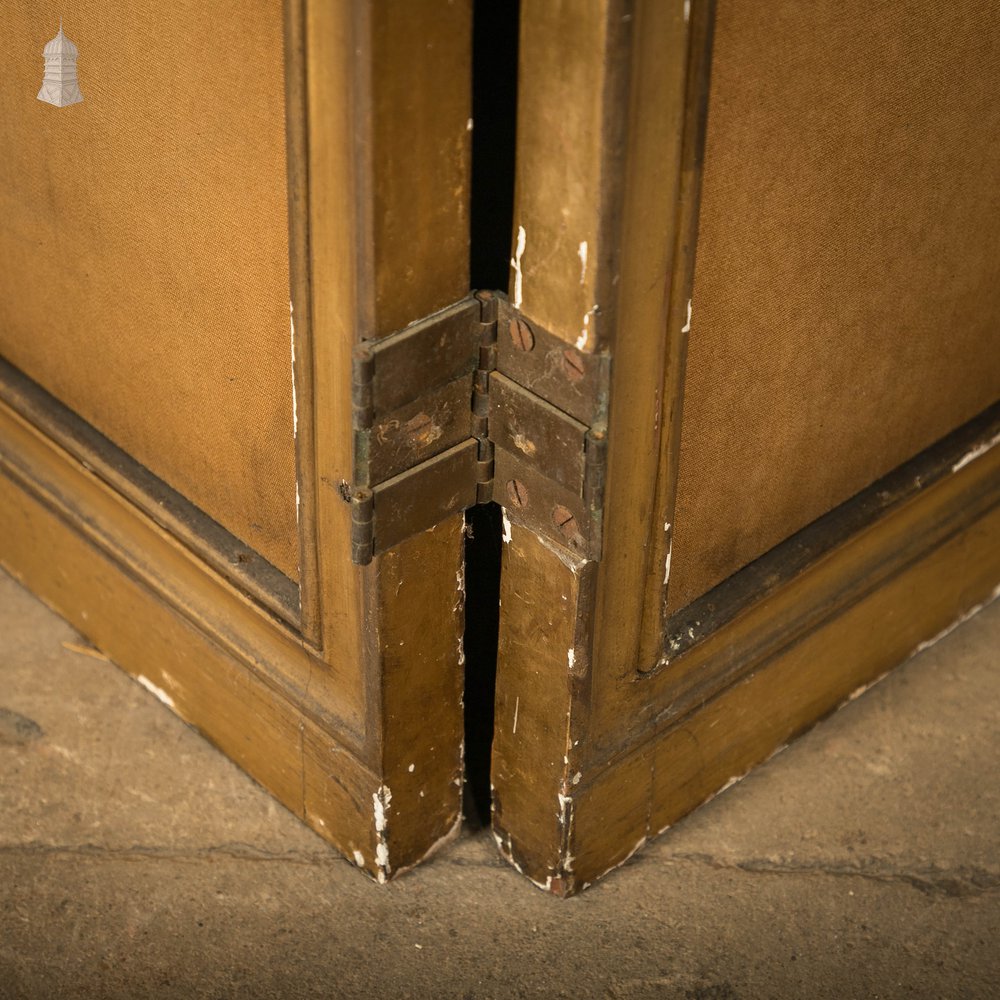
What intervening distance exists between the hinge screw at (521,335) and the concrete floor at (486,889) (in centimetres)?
85

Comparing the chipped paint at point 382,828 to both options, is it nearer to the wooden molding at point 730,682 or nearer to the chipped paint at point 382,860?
the chipped paint at point 382,860

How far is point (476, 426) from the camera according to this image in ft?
6.28

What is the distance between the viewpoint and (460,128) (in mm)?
1689

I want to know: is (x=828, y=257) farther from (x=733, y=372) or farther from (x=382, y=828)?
(x=382, y=828)

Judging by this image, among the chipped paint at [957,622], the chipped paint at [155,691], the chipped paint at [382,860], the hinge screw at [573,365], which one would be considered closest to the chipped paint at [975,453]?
the chipped paint at [957,622]

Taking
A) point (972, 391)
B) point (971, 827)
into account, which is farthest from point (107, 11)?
point (971, 827)

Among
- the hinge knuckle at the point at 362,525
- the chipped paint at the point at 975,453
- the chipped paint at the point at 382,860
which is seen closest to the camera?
the hinge knuckle at the point at 362,525

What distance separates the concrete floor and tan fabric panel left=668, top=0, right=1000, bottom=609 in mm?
456

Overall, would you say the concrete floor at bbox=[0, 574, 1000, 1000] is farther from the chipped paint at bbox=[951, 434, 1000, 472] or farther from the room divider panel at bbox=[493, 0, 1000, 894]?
the chipped paint at bbox=[951, 434, 1000, 472]

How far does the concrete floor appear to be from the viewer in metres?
2.17

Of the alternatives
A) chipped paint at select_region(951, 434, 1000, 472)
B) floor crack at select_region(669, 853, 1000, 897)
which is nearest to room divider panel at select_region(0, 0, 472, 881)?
floor crack at select_region(669, 853, 1000, 897)

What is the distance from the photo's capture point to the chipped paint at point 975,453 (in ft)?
7.98

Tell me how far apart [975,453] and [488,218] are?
96 centimetres

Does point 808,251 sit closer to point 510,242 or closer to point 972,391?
point 510,242
